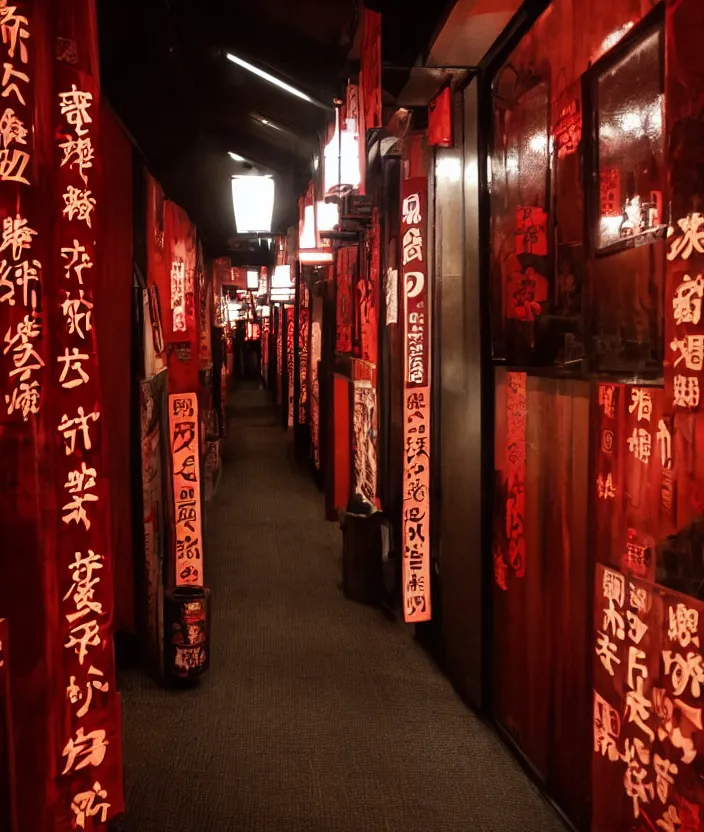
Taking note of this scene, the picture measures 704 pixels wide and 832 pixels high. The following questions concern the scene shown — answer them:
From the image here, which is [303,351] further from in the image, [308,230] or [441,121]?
[441,121]

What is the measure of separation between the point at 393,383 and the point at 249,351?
38.4 meters

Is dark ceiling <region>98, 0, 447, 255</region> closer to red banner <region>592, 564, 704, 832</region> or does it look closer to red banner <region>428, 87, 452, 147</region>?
red banner <region>428, 87, 452, 147</region>

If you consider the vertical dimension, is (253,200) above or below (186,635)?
above

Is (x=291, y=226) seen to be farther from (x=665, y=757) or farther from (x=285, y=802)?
(x=665, y=757)

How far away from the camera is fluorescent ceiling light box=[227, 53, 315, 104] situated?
9.92m

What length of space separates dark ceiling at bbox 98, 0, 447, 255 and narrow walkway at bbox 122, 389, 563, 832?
4994mm

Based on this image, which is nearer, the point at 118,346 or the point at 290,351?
the point at 118,346

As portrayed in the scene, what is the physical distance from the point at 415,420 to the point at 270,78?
6714 mm

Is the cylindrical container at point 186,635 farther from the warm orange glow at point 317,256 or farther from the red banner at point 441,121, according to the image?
the warm orange glow at point 317,256

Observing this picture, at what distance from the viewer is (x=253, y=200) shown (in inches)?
460

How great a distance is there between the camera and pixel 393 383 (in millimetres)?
8336

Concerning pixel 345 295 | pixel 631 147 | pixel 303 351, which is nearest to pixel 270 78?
pixel 345 295

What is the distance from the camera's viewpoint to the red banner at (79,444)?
2.97 meters

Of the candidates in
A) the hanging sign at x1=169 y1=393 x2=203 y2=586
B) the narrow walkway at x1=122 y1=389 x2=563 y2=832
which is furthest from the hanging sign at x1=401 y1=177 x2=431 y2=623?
the hanging sign at x1=169 y1=393 x2=203 y2=586
